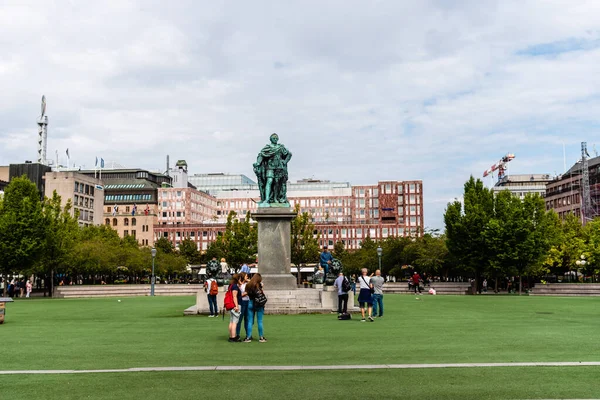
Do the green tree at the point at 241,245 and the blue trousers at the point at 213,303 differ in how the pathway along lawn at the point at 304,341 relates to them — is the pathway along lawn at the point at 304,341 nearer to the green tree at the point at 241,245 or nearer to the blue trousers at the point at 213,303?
the blue trousers at the point at 213,303

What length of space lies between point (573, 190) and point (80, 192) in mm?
98741

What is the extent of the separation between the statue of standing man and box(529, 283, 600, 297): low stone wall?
26494mm

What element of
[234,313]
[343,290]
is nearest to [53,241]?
[343,290]

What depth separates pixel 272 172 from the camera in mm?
30812

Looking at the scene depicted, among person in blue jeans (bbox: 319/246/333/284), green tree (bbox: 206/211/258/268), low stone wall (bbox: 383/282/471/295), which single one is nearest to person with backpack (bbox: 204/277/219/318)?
person in blue jeans (bbox: 319/246/333/284)

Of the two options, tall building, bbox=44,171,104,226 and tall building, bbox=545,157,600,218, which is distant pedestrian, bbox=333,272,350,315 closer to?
tall building, bbox=44,171,104,226

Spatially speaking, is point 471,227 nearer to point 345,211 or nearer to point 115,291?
point 115,291

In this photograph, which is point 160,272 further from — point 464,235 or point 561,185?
point 561,185

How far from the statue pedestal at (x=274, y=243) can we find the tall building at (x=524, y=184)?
483 feet

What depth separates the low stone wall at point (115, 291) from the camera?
168 feet

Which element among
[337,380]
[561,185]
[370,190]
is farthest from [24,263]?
[370,190]

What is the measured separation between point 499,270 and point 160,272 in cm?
4937

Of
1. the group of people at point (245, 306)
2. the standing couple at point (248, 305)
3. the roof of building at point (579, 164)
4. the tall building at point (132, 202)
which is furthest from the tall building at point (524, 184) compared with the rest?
the standing couple at point (248, 305)

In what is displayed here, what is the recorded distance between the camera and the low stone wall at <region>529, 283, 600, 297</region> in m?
45.6
